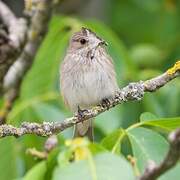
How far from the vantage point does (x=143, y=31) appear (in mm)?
7180

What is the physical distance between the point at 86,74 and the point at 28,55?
0.62 m

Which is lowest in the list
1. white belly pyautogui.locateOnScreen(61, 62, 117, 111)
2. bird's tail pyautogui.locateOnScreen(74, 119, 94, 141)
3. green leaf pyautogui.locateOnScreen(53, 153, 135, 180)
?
green leaf pyautogui.locateOnScreen(53, 153, 135, 180)

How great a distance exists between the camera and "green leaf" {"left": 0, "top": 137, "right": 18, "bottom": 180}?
13.2 ft

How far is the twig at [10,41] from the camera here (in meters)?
4.10

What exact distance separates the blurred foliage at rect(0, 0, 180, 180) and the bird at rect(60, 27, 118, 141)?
0.23 meters

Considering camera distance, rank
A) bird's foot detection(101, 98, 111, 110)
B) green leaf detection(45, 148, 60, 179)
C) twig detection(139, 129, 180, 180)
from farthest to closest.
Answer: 1. bird's foot detection(101, 98, 111, 110)
2. green leaf detection(45, 148, 60, 179)
3. twig detection(139, 129, 180, 180)

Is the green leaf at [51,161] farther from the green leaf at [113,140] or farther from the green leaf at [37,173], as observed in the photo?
the green leaf at [113,140]

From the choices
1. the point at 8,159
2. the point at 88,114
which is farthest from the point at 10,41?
the point at 88,114

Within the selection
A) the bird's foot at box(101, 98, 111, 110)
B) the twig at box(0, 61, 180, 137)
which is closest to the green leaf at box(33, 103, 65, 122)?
the bird's foot at box(101, 98, 111, 110)

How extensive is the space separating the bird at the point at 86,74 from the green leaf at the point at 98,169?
1680mm

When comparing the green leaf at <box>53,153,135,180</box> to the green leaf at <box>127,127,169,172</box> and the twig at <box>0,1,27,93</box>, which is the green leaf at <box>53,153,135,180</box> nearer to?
the green leaf at <box>127,127,169,172</box>

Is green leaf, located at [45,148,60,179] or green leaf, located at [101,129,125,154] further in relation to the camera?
green leaf, located at [45,148,60,179]

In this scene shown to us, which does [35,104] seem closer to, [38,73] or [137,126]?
[38,73]

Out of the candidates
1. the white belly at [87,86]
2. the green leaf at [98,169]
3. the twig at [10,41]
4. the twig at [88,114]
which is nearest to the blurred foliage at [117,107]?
the green leaf at [98,169]
